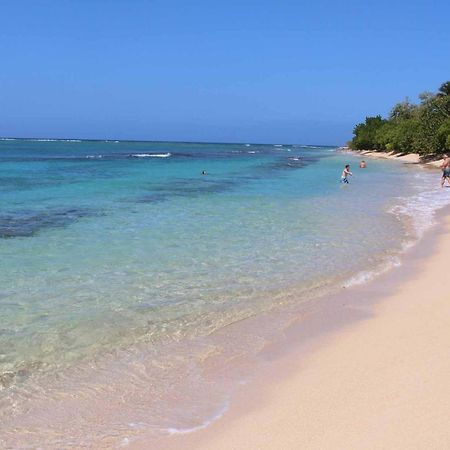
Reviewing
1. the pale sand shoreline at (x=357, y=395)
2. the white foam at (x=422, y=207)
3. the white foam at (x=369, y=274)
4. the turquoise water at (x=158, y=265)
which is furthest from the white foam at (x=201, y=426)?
the white foam at (x=422, y=207)

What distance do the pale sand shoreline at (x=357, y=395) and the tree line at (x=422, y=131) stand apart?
47.3 metres

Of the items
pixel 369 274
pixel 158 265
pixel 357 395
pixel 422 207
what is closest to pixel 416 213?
pixel 422 207

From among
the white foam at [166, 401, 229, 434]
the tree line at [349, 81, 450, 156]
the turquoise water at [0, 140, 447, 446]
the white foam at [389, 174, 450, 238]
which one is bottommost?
the white foam at [166, 401, 229, 434]

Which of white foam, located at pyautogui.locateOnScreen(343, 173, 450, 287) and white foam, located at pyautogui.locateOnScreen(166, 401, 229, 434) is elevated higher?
white foam, located at pyautogui.locateOnScreen(343, 173, 450, 287)

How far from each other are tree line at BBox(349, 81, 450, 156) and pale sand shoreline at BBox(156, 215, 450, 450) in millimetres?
47293

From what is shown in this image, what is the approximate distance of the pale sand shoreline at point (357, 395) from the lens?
384 cm

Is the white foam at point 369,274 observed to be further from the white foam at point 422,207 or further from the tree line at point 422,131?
the tree line at point 422,131

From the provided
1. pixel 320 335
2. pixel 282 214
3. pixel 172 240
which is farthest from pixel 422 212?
pixel 320 335

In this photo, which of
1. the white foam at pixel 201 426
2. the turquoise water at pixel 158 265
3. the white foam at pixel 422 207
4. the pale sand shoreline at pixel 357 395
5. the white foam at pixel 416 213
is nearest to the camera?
the pale sand shoreline at pixel 357 395

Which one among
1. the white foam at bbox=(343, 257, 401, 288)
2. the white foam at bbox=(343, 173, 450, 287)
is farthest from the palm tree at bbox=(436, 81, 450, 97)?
the white foam at bbox=(343, 257, 401, 288)

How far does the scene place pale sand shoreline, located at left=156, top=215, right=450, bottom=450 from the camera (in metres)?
3.84

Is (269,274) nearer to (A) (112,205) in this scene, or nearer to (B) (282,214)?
(B) (282,214)

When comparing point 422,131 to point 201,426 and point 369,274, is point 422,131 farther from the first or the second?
point 201,426

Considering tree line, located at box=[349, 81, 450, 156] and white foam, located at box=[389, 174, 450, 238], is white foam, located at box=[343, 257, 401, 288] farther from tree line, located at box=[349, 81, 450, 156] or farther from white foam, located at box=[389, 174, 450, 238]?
tree line, located at box=[349, 81, 450, 156]
